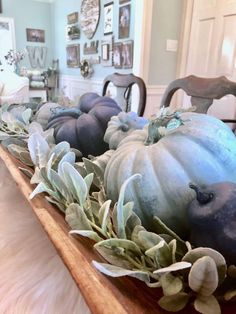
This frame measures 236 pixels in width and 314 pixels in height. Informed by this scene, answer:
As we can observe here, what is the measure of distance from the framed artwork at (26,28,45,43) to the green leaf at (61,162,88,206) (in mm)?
6306

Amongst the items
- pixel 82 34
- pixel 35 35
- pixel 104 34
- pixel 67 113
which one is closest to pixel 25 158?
pixel 67 113

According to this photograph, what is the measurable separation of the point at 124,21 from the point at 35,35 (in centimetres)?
320

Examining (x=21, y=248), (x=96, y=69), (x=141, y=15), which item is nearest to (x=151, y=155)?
(x=21, y=248)

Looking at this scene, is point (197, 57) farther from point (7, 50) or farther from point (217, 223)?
point (7, 50)

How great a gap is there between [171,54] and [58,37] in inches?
145

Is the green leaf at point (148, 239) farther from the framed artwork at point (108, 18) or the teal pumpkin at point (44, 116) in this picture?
the framed artwork at point (108, 18)

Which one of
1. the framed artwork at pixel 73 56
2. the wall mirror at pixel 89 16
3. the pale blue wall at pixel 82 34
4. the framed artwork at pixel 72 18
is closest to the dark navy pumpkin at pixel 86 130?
the pale blue wall at pixel 82 34

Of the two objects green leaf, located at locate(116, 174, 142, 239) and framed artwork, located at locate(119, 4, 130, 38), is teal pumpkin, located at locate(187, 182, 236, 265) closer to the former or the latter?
green leaf, located at locate(116, 174, 142, 239)

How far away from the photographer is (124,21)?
346cm

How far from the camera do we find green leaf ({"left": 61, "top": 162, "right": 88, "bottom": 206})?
0.34 m

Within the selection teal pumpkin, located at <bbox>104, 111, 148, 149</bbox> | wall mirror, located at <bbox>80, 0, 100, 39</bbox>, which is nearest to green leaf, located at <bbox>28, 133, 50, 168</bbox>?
teal pumpkin, located at <bbox>104, 111, 148, 149</bbox>

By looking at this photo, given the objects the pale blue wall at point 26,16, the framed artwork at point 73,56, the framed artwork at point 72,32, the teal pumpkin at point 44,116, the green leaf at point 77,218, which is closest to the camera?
the green leaf at point 77,218

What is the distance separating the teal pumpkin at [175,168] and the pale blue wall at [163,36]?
2622 millimetres

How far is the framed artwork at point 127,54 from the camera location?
3342 mm
